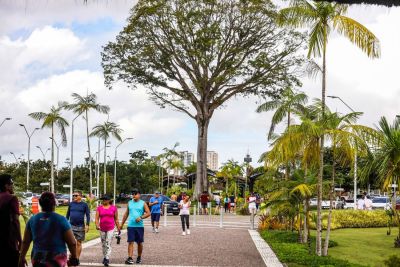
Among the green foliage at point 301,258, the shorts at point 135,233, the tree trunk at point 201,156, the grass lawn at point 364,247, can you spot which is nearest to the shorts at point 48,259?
the shorts at point 135,233

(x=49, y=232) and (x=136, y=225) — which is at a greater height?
(x=49, y=232)

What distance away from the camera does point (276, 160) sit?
18844 millimetres

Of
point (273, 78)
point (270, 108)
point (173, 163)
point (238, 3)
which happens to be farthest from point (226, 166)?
point (270, 108)

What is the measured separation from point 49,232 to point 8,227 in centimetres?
98

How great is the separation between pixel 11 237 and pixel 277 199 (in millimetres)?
11710

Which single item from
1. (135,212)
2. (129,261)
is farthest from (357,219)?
(129,261)

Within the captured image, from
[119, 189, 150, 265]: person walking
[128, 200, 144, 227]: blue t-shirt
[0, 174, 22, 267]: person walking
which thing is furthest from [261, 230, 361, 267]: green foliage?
[0, 174, 22, 267]: person walking

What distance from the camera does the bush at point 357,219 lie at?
3031 centimetres

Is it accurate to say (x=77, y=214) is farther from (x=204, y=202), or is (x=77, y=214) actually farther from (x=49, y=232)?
(x=204, y=202)

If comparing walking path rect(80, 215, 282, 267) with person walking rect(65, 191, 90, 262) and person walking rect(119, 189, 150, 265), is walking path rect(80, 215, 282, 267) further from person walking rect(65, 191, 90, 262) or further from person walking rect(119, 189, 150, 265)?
person walking rect(65, 191, 90, 262)

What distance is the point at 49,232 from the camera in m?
6.89

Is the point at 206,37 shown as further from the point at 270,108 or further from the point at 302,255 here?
the point at 302,255

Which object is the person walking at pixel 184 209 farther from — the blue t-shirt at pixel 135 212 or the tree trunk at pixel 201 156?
the tree trunk at pixel 201 156

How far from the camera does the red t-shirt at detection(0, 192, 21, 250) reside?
7555 millimetres
